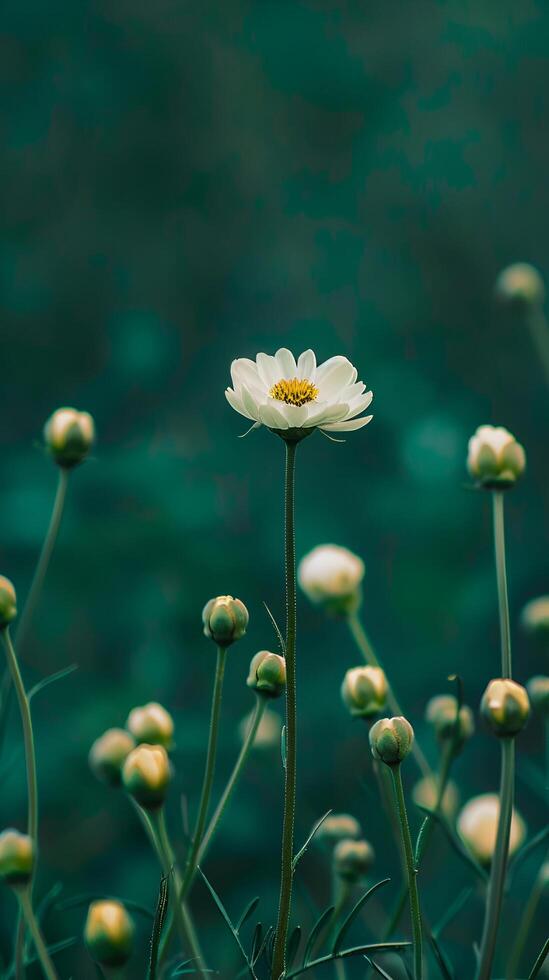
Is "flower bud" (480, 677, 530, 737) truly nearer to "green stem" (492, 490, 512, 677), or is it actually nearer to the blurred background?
"green stem" (492, 490, 512, 677)

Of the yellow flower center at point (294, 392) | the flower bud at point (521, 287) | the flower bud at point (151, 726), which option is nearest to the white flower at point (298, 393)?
the yellow flower center at point (294, 392)

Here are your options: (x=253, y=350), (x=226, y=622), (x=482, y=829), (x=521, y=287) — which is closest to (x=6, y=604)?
(x=226, y=622)

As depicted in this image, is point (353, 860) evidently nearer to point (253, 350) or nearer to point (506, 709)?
point (506, 709)

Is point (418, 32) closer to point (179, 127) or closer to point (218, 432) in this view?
point (179, 127)

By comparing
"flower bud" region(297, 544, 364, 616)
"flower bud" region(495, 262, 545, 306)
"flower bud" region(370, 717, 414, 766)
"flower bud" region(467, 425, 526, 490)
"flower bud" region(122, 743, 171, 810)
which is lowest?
"flower bud" region(122, 743, 171, 810)

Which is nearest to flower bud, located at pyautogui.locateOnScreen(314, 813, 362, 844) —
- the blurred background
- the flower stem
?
the flower stem

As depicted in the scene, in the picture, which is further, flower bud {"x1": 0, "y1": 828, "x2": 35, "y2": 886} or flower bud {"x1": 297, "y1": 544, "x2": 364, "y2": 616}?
flower bud {"x1": 297, "y1": 544, "x2": 364, "y2": 616}

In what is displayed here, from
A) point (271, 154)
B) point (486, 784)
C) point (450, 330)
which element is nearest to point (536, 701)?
point (486, 784)
